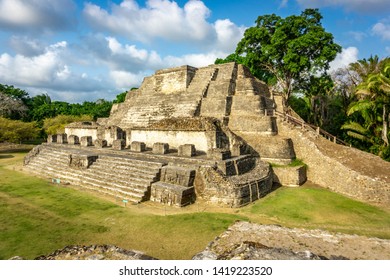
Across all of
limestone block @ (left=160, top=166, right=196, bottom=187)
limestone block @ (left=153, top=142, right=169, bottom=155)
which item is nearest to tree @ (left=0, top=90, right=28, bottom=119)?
limestone block @ (left=153, top=142, right=169, bottom=155)

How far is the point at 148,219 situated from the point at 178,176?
2.27 m

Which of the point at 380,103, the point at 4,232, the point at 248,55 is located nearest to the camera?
the point at 4,232

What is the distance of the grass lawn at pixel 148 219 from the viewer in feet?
20.2

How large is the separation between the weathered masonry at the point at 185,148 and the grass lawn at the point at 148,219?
30.4 inches

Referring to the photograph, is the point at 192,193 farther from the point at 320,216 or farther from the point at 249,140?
the point at 249,140

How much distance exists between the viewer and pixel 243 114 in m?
15.2

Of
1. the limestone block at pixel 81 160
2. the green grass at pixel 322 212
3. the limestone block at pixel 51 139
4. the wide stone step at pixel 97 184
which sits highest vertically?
the limestone block at pixel 51 139

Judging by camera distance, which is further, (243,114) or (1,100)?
(1,100)

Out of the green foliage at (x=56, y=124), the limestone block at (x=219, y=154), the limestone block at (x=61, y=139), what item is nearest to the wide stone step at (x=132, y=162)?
the limestone block at (x=219, y=154)

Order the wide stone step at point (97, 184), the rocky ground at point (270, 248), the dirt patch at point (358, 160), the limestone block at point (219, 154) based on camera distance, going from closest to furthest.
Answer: the rocky ground at point (270, 248), the wide stone step at point (97, 184), the limestone block at point (219, 154), the dirt patch at point (358, 160)

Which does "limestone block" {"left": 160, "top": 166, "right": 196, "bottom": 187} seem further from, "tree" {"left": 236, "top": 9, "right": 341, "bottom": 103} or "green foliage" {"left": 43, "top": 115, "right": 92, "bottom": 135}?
"green foliage" {"left": 43, "top": 115, "right": 92, "bottom": 135}

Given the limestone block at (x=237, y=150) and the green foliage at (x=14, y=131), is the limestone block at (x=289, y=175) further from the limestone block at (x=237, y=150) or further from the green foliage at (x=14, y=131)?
the green foliage at (x=14, y=131)

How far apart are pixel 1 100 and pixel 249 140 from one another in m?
32.5
